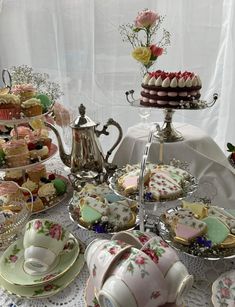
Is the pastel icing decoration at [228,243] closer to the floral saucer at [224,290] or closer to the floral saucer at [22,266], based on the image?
the floral saucer at [224,290]

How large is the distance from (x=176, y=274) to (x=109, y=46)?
4.99ft

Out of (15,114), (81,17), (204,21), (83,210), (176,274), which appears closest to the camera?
(176,274)

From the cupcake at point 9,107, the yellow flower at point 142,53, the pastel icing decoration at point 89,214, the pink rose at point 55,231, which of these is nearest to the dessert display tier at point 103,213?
the pastel icing decoration at point 89,214

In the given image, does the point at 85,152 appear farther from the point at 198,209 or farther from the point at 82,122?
the point at 198,209

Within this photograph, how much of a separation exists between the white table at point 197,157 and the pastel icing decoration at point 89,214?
529 millimetres

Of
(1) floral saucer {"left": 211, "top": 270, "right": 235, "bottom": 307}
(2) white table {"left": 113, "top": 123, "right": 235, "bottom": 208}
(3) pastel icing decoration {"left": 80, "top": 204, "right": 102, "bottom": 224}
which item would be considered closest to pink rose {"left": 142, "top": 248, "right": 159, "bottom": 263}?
(1) floral saucer {"left": 211, "top": 270, "right": 235, "bottom": 307}

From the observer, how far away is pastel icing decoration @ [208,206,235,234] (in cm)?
71

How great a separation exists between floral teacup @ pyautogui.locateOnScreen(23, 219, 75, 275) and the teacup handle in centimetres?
4

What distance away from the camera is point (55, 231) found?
2.20 feet

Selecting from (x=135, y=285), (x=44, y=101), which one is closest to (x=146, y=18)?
(x=44, y=101)

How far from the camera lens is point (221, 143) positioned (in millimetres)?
1822

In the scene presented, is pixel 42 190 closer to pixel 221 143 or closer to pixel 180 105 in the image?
pixel 180 105

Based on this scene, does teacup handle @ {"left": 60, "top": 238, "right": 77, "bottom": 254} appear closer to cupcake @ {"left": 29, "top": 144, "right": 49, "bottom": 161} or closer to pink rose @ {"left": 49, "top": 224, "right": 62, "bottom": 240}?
pink rose @ {"left": 49, "top": 224, "right": 62, "bottom": 240}

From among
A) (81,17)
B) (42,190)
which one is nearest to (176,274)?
(42,190)
